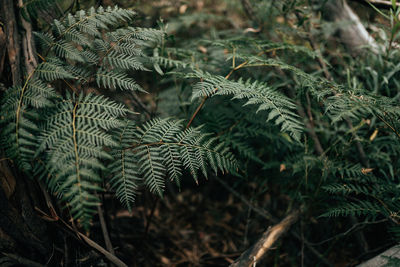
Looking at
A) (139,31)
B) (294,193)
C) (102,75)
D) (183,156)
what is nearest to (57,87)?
(102,75)

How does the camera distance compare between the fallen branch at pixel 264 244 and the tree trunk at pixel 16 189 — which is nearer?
the tree trunk at pixel 16 189

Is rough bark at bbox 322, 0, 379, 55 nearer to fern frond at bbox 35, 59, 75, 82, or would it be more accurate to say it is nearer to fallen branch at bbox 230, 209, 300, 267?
fallen branch at bbox 230, 209, 300, 267

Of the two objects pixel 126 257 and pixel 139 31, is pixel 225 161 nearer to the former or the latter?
pixel 139 31

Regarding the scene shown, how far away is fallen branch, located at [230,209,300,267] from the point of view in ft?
4.79

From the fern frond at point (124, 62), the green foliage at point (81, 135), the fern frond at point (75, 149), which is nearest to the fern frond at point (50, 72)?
the green foliage at point (81, 135)

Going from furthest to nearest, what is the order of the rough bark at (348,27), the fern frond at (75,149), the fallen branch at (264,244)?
the rough bark at (348,27), the fallen branch at (264,244), the fern frond at (75,149)

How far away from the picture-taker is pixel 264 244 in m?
1.55

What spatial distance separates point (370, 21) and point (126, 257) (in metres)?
2.90

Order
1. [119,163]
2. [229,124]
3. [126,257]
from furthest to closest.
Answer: [229,124] < [126,257] < [119,163]

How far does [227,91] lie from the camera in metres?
1.28

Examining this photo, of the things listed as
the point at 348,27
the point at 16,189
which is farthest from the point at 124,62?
the point at 348,27

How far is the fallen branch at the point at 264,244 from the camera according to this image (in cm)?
146

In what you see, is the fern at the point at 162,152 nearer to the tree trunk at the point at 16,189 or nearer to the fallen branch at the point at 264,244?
the tree trunk at the point at 16,189

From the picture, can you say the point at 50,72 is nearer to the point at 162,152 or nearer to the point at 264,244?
the point at 162,152
